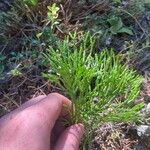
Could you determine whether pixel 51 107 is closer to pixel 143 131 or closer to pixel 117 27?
pixel 143 131

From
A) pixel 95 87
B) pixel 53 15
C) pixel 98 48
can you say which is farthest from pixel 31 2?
pixel 95 87

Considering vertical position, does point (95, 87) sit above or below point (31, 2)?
below

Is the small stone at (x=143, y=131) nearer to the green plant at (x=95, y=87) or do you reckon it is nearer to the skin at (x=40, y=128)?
the green plant at (x=95, y=87)

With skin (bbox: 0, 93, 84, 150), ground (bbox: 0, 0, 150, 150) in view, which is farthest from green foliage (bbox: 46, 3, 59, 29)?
skin (bbox: 0, 93, 84, 150)

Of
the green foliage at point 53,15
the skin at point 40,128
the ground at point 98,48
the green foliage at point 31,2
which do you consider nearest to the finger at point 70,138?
the skin at point 40,128

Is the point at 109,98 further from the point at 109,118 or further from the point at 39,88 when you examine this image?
the point at 39,88

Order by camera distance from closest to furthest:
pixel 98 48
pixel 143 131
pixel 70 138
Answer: pixel 70 138 < pixel 143 131 < pixel 98 48
